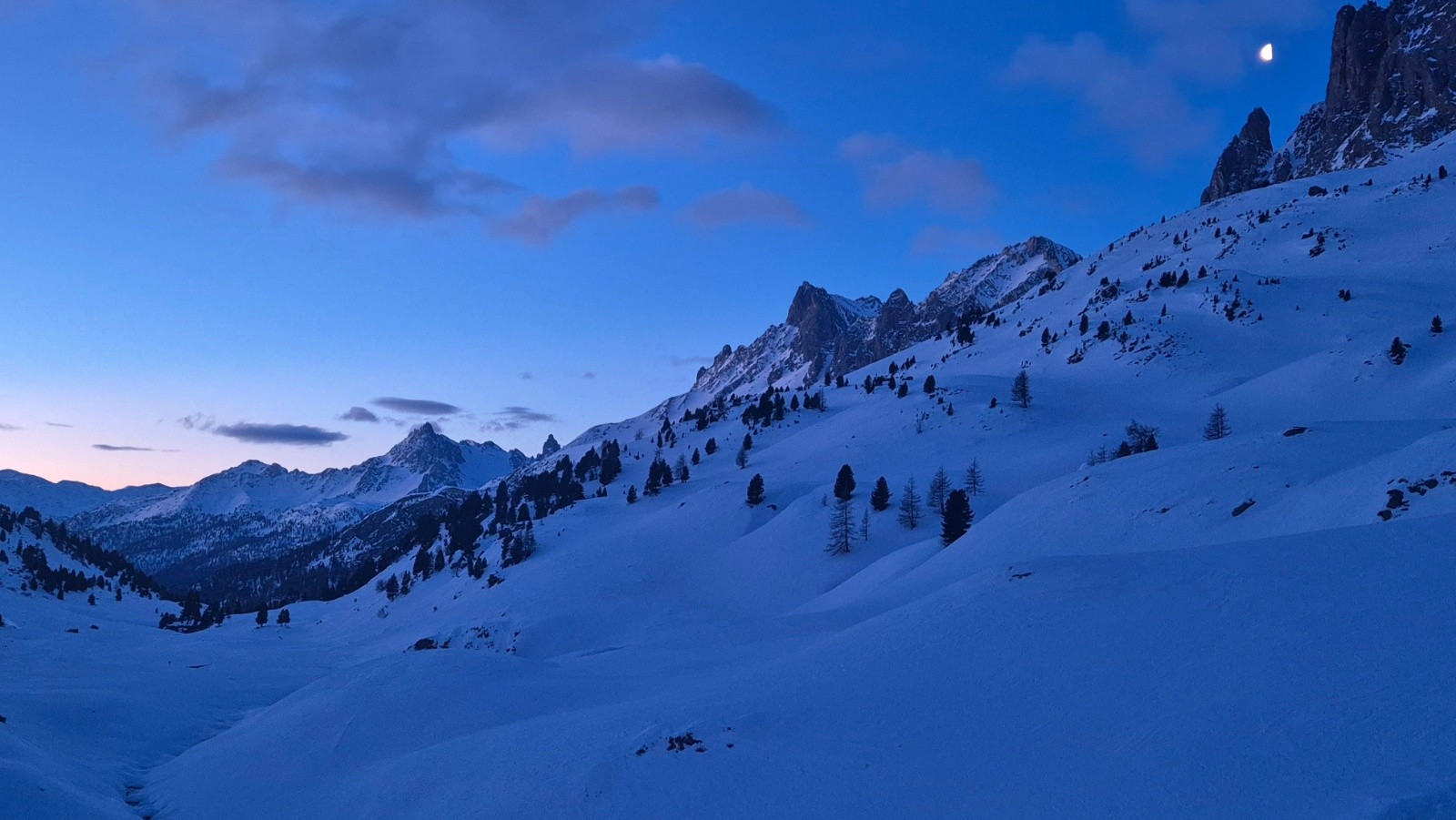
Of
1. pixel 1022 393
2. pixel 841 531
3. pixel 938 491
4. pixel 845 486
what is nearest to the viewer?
pixel 841 531

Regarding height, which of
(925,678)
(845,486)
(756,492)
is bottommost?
(925,678)

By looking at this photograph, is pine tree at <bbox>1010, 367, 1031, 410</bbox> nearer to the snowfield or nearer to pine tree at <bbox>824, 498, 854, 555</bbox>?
the snowfield

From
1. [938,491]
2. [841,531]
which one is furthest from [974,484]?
[841,531]

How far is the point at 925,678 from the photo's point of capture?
651 inches

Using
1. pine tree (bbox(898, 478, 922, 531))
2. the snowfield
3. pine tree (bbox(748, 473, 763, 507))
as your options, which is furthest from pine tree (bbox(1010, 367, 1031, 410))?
pine tree (bbox(898, 478, 922, 531))

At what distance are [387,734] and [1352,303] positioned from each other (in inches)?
4934

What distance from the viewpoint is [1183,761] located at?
11305mm

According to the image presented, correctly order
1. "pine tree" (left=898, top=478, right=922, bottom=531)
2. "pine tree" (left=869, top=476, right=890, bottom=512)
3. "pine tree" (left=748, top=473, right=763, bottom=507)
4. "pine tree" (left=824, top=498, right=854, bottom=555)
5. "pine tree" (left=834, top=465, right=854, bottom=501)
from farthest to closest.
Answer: "pine tree" (left=748, top=473, right=763, bottom=507)
"pine tree" (left=834, top=465, right=854, bottom=501)
"pine tree" (left=869, top=476, right=890, bottom=512)
"pine tree" (left=898, top=478, right=922, bottom=531)
"pine tree" (left=824, top=498, right=854, bottom=555)

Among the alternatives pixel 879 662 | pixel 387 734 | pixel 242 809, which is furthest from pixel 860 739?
pixel 242 809

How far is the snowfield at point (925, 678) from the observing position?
38.7ft

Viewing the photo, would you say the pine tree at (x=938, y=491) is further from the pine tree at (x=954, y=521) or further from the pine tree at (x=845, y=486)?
the pine tree at (x=954, y=521)

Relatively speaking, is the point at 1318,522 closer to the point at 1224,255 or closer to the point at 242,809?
the point at 242,809

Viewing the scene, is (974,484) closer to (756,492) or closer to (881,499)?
(881,499)

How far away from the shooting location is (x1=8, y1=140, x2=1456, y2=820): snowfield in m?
11.8
